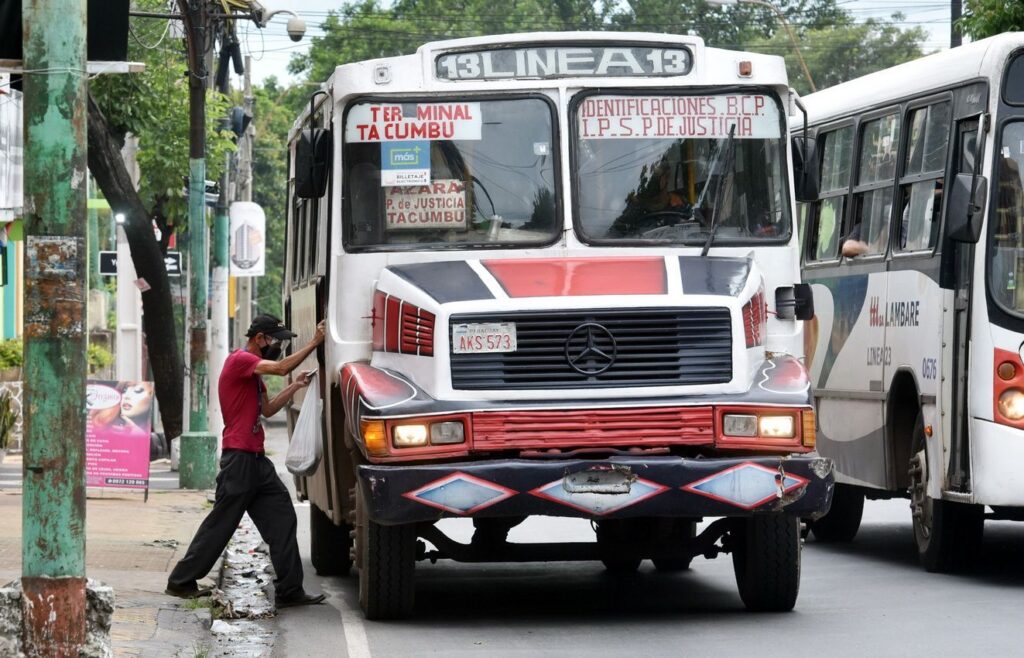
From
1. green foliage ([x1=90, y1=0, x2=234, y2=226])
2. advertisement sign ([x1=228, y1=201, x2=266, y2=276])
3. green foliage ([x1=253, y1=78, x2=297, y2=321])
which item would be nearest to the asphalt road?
green foliage ([x1=90, y1=0, x2=234, y2=226])

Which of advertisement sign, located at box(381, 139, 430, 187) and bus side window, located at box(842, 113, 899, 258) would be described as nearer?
advertisement sign, located at box(381, 139, 430, 187)

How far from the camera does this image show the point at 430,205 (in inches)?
420

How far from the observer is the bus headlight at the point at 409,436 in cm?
956

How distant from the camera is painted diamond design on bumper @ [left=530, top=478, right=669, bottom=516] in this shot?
9.51m

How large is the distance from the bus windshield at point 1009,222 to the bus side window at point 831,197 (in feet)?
8.93

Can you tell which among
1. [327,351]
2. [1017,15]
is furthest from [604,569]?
[1017,15]

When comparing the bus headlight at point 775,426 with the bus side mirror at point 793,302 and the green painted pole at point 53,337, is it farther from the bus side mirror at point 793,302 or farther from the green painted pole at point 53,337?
the green painted pole at point 53,337

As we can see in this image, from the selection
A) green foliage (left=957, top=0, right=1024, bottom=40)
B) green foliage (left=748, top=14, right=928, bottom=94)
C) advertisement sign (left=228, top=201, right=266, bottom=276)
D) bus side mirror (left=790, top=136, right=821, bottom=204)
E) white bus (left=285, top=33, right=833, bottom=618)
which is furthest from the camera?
green foliage (left=748, top=14, right=928, bottom=94)

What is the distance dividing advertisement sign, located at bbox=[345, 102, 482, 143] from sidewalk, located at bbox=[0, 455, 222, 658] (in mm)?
2876

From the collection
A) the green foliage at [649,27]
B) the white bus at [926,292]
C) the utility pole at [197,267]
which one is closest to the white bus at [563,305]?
the white bus at [926,292]

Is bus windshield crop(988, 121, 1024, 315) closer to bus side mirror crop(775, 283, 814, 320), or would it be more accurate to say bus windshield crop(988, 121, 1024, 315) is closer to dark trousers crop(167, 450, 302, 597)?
bus side mirror crop(775, 283, 814, 320)

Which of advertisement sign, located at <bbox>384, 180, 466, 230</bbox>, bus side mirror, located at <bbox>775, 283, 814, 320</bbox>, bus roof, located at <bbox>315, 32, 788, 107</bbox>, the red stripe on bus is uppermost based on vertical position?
bus roof, located at <bbox>315, 32, 788, 107</bbox>

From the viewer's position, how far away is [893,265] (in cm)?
1335

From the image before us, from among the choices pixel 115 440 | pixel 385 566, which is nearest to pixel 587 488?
pixel 385 566
